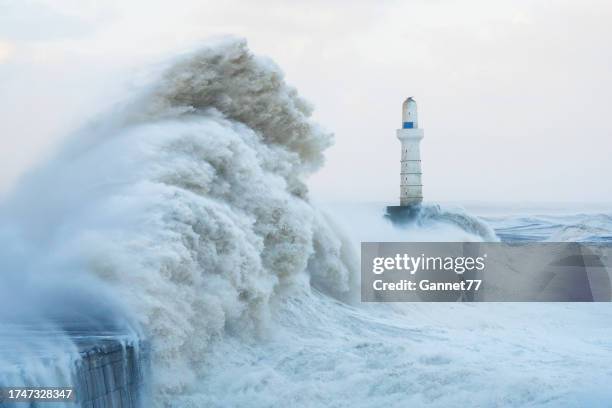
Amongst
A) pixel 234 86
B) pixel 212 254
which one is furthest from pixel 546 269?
pixel 212 254

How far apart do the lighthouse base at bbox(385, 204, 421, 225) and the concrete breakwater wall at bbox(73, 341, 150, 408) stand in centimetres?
1417

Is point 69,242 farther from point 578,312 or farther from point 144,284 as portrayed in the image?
point 578,312

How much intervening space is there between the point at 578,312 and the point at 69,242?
958 cm

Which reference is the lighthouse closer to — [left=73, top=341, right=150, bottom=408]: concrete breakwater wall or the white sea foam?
the white sea foam

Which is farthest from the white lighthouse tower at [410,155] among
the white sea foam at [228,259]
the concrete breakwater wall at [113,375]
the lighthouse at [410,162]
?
the concrete breakwater wall at [113,375]

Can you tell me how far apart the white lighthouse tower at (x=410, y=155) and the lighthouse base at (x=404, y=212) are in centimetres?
8

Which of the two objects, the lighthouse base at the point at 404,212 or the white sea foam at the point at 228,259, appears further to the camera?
the lighthouse base at the point at 404,212

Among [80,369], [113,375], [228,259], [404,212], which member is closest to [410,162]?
[404,212]

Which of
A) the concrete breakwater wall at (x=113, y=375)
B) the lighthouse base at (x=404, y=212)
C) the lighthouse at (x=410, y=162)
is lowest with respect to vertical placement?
the concrete breakwater wall at (x=113, y=375)

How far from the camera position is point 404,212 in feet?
81.2

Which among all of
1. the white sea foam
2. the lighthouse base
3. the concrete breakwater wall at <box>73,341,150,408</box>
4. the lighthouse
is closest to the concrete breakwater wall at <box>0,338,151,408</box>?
the concrete breakwater wall at <box>73,341,150,408</box>

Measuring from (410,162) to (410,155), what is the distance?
0.18m

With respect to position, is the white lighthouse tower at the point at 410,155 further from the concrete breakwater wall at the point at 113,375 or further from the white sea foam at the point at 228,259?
the concrete breakwater wall at the point at 113,375

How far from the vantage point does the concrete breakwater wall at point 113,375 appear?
9.17 m
